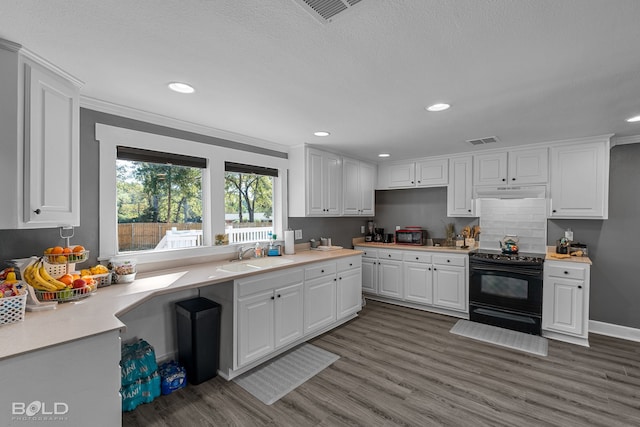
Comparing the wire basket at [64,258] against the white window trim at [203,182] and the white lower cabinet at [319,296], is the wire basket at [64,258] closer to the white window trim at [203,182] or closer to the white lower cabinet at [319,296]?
the white window trim at [203,182]

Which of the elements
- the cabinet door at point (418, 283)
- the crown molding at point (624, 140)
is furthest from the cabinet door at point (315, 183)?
the crown molding at point (624, 140)

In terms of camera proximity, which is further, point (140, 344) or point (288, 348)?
point (288, 348)

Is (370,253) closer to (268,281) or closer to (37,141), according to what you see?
(268,281)

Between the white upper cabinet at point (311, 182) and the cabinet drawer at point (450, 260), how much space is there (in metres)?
1.59

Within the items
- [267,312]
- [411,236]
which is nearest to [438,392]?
[267,312]

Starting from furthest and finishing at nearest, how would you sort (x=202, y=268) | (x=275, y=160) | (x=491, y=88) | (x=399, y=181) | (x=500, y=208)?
(x=399, y=181)
(x=500, y=208)
(x=275, y=160)
(x=202, y=268)
(x=491, y=88)

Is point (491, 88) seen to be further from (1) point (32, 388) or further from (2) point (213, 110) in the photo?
(1) point (32, 388)

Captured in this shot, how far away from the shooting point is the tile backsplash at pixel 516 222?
3.91 m

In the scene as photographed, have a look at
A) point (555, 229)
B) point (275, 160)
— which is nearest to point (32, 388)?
point (275, 160)

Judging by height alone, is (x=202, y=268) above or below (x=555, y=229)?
below

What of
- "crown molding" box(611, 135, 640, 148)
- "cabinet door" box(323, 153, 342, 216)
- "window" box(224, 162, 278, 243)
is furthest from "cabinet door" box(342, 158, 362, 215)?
"crown molding" box(611, 135, 640, 148)

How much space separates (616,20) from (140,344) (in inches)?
140

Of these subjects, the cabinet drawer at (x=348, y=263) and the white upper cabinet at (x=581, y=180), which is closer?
the white upper cabinet at (x=581, y=180)

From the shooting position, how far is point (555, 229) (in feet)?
12.6
